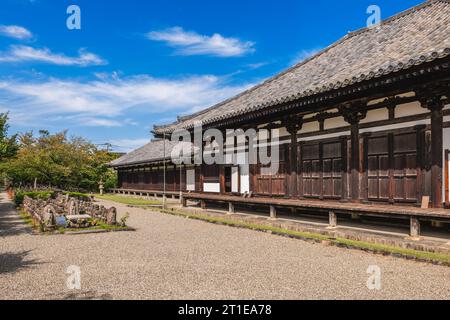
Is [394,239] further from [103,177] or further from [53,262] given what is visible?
[103,177]

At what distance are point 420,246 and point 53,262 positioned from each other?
7.64 meters

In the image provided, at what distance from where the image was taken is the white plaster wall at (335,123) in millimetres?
10523

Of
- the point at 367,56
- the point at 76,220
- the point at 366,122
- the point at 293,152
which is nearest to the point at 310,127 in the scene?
the point at 293,152

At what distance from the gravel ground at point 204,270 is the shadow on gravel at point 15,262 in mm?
18

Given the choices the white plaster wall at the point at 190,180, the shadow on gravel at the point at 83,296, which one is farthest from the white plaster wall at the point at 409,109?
the white plaster wall at the point at 190,180

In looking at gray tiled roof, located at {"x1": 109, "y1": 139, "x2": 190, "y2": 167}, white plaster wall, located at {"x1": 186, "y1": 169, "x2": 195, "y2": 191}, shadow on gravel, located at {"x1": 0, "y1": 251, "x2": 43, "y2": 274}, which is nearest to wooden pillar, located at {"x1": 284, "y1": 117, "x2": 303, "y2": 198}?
shadow on gravel, located at {"x1": 0, "y1": 251, "x2": 43, "y2": 274}

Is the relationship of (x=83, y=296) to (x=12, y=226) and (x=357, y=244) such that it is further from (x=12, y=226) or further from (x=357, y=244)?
(x=12, y=226)

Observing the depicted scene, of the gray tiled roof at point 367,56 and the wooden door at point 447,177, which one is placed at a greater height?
the gray tiled roof at point 367,56

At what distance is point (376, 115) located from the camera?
9.62 meters

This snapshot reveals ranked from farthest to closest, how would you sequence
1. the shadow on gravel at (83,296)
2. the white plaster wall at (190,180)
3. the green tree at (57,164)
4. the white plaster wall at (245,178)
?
the green tree at (57,164) < the white plaster wall at (190,180) < the white plaster wall at (245,178) < the shadow on gravel at (83,296)

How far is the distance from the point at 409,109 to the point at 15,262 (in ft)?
32.4

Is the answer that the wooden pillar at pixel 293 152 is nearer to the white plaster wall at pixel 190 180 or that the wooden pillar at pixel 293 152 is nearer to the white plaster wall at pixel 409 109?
the white plaster wall at pixel 409 109
